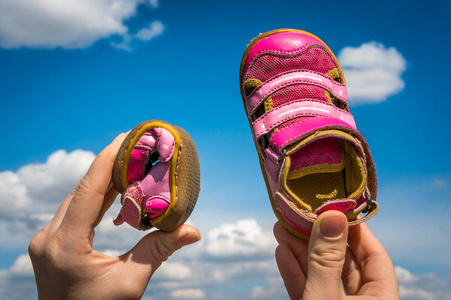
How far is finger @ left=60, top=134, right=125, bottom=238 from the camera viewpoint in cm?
306

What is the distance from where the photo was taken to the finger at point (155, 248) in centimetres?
322

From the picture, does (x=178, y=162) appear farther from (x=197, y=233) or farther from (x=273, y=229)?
(x=273, y=229)

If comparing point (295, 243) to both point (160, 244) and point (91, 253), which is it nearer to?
point (160, 244)

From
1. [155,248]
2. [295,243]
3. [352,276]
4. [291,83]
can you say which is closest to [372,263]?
[352,276]

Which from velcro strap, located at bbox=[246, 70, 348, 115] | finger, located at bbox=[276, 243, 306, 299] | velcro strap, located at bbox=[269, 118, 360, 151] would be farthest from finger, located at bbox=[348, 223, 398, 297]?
velcro strap, located at bbox=[246, 70, 348, 115]

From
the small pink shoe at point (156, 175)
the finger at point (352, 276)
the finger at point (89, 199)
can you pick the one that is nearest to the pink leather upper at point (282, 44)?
the small pink shoe at point (156, 175)

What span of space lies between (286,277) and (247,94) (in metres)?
1.65

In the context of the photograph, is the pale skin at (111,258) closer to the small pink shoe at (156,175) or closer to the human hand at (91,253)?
the human hand at (91,253)

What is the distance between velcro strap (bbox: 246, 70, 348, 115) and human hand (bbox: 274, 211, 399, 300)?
1.10 m

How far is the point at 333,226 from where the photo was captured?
9.48 feet

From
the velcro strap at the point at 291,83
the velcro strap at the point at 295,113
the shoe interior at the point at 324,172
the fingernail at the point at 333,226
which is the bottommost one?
the fingernail at the point at 333,226

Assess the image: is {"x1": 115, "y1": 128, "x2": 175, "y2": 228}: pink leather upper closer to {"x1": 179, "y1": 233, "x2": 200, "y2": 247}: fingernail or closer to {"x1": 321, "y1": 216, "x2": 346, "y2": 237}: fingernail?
{"x1": 179, "y1": 233, "x2": 200, "y2": 247}: fingernail

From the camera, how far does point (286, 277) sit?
11.8ft

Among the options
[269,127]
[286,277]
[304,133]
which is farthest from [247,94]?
[286,277]
